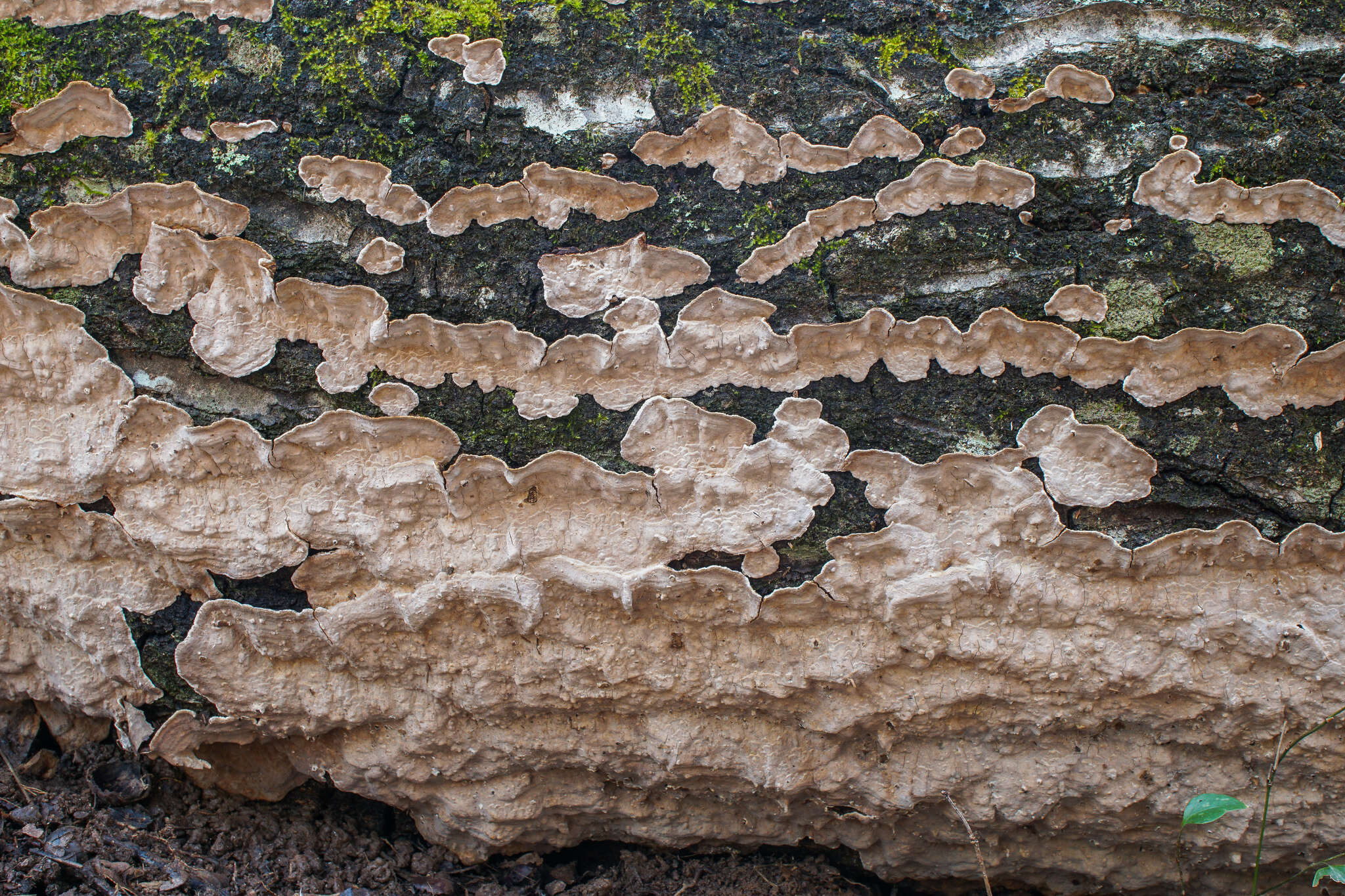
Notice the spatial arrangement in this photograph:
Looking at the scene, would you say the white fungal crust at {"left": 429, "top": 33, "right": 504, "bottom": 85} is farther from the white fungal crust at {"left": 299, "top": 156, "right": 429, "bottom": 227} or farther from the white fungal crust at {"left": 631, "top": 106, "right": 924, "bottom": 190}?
the white fungal crust at {"left": 631, "top": 106, "right": 924, "bottom": 190}

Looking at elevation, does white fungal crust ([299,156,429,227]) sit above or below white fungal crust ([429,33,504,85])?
below

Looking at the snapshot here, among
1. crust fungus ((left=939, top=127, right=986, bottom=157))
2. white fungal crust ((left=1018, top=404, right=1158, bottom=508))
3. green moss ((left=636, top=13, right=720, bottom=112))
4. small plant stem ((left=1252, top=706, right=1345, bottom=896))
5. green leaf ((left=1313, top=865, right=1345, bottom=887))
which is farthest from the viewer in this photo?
green moss ((left=636, top=13, right=720, bottom=112))

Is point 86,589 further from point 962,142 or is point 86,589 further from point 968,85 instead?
point 968,85

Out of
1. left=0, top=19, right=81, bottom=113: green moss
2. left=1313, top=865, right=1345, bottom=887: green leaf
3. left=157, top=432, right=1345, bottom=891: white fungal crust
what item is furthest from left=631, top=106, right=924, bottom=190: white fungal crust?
left=1313, top=865, right=1345, bottom=887: green leaf

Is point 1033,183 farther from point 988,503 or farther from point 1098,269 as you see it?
point 988,503

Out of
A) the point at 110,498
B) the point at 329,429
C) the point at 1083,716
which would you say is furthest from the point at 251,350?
the point at 1083,716

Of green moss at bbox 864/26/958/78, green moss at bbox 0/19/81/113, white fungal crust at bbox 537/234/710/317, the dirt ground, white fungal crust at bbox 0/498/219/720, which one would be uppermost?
green moss at bbox 0/19/81/113
